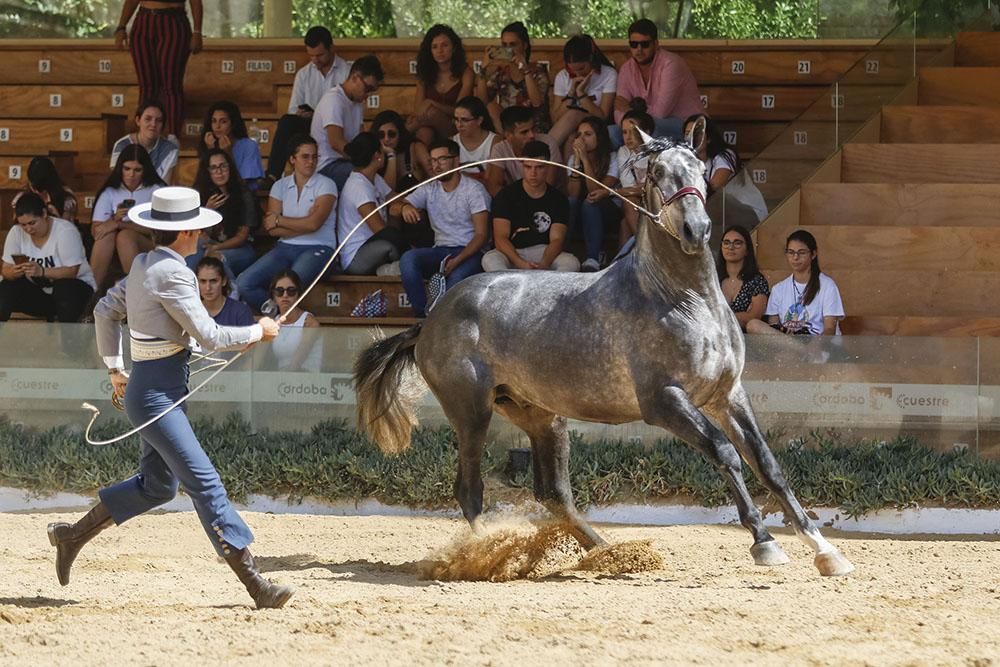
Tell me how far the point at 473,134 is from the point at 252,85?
4.42m

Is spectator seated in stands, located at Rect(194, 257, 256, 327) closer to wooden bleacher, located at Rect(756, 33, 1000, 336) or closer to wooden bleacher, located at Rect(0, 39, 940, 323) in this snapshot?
wooden bleacher, located at Rect(0, 39, 940, 323)

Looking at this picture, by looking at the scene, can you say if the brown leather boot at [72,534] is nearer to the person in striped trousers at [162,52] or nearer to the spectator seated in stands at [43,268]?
the spectator seated in stands at [43,268]

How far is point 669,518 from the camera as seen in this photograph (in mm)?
10141

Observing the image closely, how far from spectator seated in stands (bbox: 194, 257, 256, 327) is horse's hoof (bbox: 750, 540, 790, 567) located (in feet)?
16.2

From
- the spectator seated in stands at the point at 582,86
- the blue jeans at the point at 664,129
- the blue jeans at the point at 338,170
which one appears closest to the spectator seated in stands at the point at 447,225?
the blue jeans at the point at 338,170

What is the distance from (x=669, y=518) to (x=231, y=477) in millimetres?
2937

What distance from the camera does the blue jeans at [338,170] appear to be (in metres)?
13.3

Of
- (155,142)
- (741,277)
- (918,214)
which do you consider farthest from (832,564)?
(155,142)

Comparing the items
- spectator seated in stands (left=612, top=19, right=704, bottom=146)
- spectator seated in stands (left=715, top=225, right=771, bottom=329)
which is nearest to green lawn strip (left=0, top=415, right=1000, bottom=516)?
spectator seated in stands (left=715, top=225, right=771, bottom=329)

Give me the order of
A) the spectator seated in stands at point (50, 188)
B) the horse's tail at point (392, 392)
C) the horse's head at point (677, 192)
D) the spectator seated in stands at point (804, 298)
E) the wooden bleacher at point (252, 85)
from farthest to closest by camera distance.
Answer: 1. the wooden bleacher at point (252, 85)
2. the spectator seated in stands at point (50, 188)
3. the spectator seated in stands at point (804, 298)
4. the horse's tail at point (392, 392)
5. the horse's head at point (677, 192)

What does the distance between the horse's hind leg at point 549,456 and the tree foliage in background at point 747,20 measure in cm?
798

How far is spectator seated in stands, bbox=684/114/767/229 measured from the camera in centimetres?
1200

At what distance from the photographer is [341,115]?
1366 cm

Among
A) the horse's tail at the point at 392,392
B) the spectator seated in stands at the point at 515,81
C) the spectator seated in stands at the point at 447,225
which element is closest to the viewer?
the horse's tail at the point at 392,392
